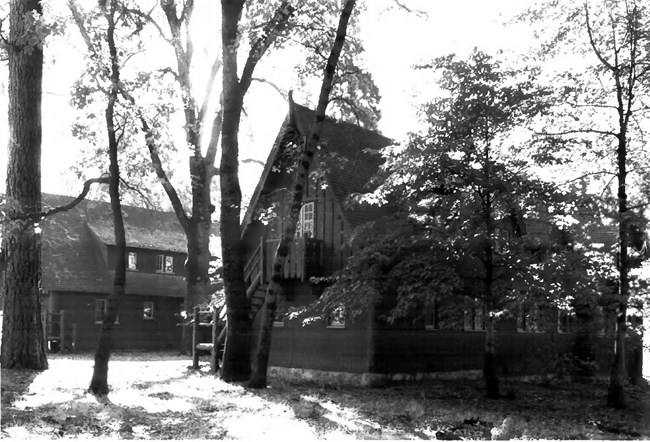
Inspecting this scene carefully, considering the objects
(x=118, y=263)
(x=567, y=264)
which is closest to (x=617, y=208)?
(x=567, y=264)

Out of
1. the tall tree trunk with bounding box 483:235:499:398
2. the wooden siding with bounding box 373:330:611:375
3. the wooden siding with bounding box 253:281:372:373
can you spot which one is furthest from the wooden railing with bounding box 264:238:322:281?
the tall tree trunk with bounding box 483:235:499:398

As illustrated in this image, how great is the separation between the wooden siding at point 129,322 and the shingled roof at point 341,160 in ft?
44.2

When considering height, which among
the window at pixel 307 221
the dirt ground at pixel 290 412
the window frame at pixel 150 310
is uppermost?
the window at pixel 307 221

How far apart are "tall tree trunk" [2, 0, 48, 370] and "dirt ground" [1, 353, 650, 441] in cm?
95

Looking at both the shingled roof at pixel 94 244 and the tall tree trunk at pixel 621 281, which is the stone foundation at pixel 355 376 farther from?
the shingled roof at pixel 94 244

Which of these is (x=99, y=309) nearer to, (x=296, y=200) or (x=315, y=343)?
(x=315, y=343)

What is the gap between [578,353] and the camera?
3203 centimetres

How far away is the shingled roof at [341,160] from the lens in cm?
2256

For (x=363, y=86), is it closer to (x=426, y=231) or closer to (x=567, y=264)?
(x=426, y=231)

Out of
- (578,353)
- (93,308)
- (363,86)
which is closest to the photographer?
(363,86)

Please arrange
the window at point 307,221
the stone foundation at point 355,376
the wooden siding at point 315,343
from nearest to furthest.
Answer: the stone foundation at point 355,376
the wooden siding at point 315,343
the window at point 307,221

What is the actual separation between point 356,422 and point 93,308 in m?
28.1

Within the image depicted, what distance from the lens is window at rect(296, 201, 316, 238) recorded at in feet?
78.8

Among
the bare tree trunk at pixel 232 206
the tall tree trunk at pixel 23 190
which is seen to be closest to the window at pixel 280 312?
the bare tree trunk at pixel 232 206
